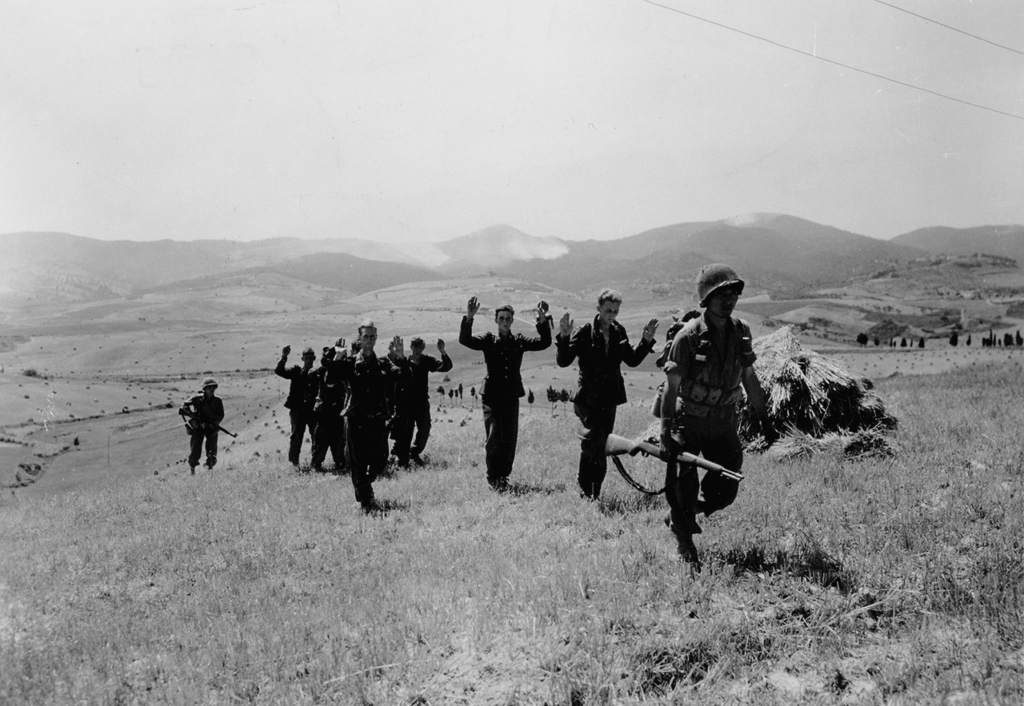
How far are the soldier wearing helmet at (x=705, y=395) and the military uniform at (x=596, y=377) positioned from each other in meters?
2.19

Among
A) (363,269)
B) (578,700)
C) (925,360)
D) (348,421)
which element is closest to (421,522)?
(348,421)

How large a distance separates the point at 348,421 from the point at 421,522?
198 cm

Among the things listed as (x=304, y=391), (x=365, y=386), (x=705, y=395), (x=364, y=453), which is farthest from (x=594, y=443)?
(x=304, y=391)

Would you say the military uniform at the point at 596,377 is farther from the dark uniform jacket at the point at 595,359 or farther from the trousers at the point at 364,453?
the trousers at the point at 364,453

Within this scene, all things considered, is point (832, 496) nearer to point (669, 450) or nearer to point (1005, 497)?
point (1005, 497)

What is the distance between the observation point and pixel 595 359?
7199 mm

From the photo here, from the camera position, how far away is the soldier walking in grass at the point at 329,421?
12.3 m

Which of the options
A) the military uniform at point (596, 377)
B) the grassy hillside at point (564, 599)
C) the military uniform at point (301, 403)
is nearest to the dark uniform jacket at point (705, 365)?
the grassy hillside at point (564, 599)

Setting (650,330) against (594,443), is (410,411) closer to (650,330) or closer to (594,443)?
(594,443)

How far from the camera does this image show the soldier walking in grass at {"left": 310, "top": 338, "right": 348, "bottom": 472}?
12273 mm

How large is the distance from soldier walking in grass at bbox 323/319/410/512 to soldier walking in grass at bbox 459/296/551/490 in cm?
147

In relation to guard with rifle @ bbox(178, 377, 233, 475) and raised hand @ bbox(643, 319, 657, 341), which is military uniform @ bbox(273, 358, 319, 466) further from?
raised hand @ bbox(643, 319, 657, 341)

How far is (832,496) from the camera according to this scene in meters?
6.28

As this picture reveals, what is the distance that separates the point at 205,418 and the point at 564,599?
1367 cm
